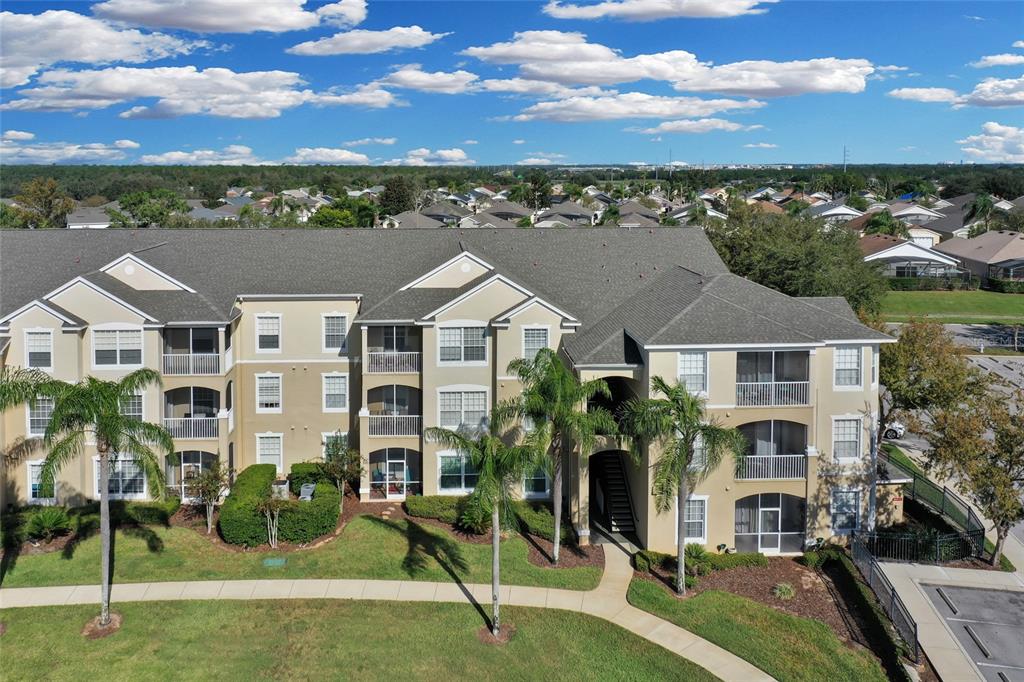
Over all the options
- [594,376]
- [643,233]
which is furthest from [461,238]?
[594,376]

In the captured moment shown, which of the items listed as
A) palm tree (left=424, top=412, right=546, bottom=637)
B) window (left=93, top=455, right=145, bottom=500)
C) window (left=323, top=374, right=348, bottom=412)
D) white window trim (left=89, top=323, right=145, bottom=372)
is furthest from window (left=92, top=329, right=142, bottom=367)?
palm tree (left=424, top=412, right=546, bottom=637)

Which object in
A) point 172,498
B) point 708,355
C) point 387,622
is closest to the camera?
point 387,622

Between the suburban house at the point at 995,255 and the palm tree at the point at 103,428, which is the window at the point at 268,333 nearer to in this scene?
the palm tree at the point at 103,428

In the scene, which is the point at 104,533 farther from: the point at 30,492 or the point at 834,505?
the point at 834,505

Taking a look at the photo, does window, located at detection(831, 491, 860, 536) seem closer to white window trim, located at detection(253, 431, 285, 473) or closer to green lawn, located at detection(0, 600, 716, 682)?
green lawn, located at detection(0, 600, 716, 682)

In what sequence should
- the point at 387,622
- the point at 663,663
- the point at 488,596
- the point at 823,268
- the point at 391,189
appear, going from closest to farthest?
the point at 663,663
the point at 387,622
the point at 488,596
the point at 823,268
the point at 391,189

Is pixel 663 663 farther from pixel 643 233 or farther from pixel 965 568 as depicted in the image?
pixel 643 233

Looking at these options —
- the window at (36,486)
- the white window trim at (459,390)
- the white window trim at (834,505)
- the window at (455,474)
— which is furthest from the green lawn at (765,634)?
the window at (36,486)
